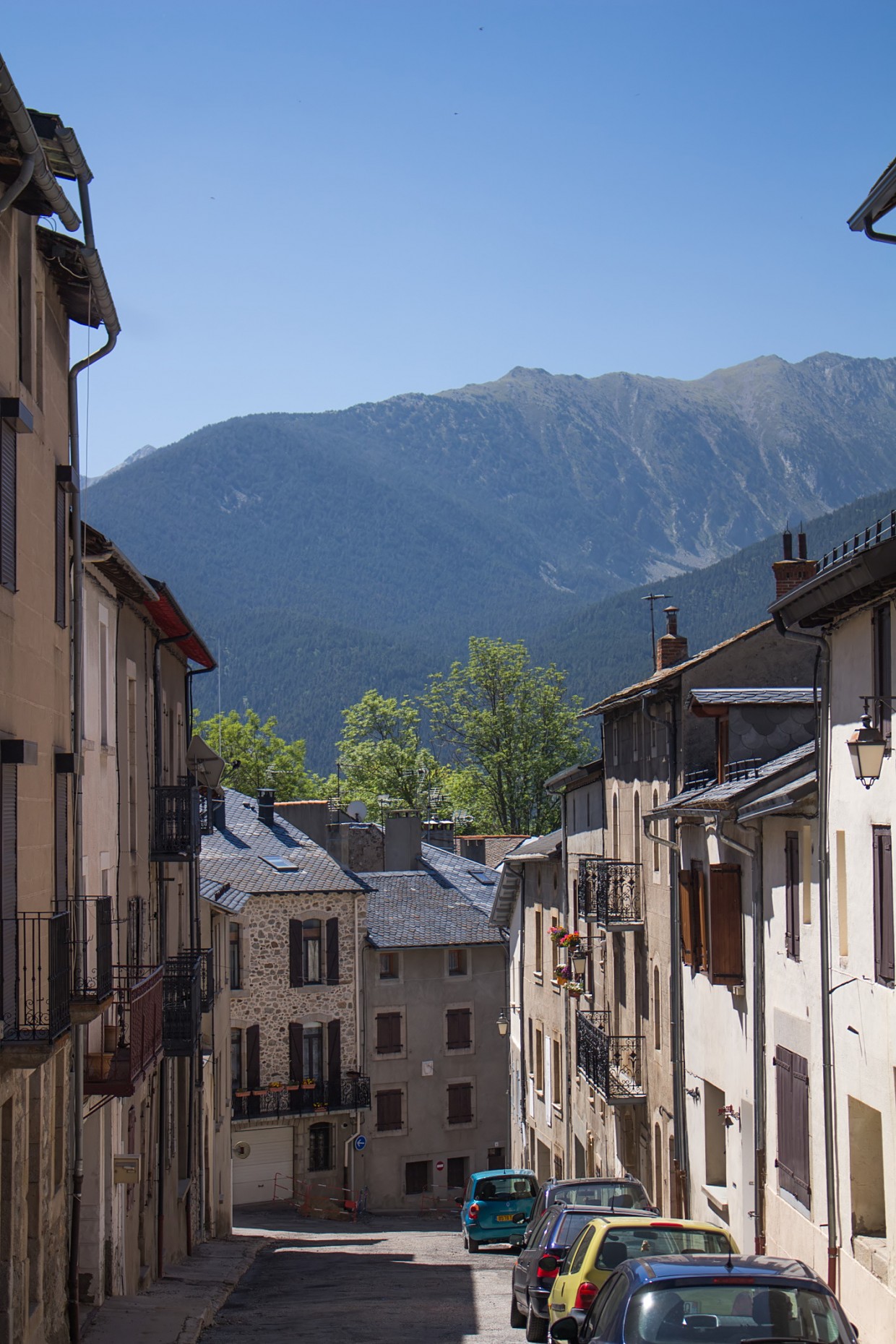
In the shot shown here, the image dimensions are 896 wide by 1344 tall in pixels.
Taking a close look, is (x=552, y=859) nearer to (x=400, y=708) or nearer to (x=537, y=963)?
(x=537, y=963)

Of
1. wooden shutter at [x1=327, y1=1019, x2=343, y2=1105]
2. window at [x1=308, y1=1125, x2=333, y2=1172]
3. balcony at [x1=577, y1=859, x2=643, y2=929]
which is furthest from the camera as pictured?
window at [x1=308, y1=1125, x2=333, y2=1172]

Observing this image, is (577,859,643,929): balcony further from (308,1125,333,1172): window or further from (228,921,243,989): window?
(308,1125,333,1172): window

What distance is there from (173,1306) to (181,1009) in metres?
4.42

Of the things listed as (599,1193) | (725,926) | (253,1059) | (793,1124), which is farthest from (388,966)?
(793,1124)

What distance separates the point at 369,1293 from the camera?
2252 centimetres

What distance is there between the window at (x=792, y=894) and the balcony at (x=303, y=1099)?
94.1 ft

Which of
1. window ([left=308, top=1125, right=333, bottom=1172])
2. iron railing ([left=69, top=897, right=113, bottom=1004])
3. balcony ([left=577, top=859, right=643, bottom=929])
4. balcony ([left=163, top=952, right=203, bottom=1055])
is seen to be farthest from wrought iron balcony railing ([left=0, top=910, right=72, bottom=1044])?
window ([left=308, top=1125, right=333, bottom=1172])

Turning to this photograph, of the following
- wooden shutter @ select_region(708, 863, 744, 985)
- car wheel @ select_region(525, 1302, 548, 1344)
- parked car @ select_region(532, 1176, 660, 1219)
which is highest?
wooden shutter @ select_region(708, 863, 744, 985)

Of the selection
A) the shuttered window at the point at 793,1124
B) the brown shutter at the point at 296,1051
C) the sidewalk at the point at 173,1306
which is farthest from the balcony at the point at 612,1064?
the brown shutter at the point at 296,1051

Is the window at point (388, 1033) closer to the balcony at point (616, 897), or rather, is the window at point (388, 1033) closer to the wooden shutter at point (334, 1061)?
the wooden shutter at point (334, 1061)

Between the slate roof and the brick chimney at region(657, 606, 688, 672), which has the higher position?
the brick chimney at region(657, 606, 688, 672)

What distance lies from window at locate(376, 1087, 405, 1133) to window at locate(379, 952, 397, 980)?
11.4 ft

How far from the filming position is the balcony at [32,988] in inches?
437

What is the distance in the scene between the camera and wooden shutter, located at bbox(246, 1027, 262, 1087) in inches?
1724
